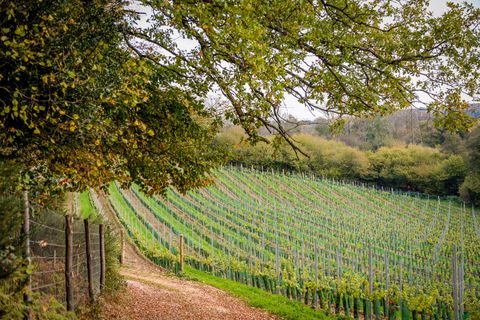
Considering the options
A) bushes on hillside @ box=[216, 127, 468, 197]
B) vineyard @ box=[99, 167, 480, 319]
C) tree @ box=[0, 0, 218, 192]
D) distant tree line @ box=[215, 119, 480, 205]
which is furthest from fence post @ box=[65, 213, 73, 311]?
bushes on hillside @ box=[216, 127, 468, 197]

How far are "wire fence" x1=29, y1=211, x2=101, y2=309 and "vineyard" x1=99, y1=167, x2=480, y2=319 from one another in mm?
7925

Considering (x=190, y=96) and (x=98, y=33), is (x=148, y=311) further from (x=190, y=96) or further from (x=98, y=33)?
(x=98, y=33)

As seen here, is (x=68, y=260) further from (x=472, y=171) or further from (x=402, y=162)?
(x=402, y=162)

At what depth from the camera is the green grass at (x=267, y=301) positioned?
11766 mm

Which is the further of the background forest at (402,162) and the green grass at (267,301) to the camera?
the background forest at (402,162)

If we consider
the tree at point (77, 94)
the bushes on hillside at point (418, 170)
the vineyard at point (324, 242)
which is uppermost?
the tree at point (77, 94)

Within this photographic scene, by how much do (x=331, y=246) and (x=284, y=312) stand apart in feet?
45.4

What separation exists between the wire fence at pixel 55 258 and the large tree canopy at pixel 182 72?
0.99 metres

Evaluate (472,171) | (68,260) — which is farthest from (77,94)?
(472,171)

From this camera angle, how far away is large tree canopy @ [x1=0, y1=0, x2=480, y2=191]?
212 inches

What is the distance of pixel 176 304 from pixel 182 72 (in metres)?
6.11

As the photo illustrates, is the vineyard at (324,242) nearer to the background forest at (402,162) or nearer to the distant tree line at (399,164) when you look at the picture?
the distant tree line at (399,164)

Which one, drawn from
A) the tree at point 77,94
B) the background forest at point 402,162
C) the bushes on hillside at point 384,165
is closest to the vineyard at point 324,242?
the background forest at point 402,162

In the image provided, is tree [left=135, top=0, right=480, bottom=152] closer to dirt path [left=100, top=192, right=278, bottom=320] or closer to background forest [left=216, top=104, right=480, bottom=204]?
dirt path [left=100, top=192, right=278, bottom=320]
